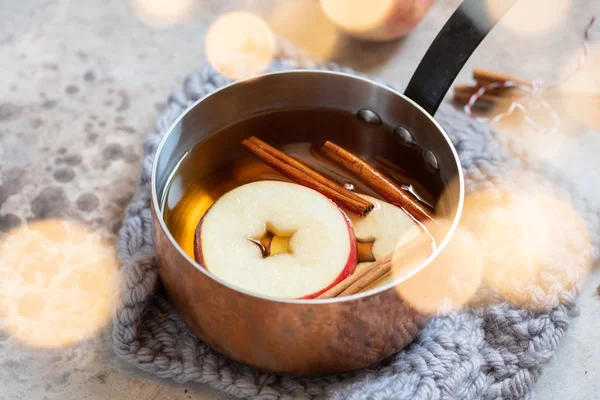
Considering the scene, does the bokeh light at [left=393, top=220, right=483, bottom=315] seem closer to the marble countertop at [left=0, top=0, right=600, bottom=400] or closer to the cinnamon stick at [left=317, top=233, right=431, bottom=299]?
the cinnamon stick at [left=317, top=233, right=431, bottom=299]

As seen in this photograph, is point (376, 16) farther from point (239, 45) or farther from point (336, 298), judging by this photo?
point (336, 298)

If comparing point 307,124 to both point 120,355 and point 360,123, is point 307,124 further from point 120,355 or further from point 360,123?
point 120,355

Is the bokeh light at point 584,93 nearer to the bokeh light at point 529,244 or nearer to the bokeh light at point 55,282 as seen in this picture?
the bokeh light at point 529,244

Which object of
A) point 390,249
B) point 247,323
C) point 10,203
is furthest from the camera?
point 10,203

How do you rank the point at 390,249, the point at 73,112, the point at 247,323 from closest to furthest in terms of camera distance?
the point at 247,323
the point at 390,249
the point at 73,112

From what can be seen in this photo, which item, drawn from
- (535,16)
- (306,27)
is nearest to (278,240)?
(306,27)

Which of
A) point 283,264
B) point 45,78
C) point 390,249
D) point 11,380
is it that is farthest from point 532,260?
point 45,78

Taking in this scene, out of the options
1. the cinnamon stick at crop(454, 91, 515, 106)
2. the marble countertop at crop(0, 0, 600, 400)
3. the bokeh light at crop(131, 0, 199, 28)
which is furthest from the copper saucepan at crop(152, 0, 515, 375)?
the bokeh light at crop(131, 0, 199, 28)
